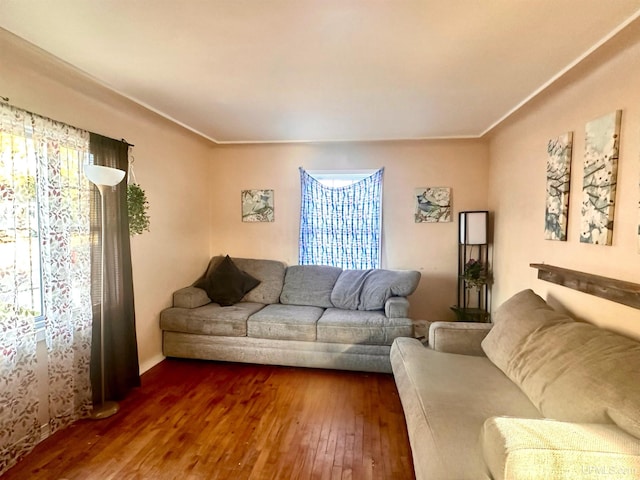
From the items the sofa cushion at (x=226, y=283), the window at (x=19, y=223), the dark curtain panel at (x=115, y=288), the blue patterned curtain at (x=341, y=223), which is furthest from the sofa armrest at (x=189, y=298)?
the window at (x=19, y=223)

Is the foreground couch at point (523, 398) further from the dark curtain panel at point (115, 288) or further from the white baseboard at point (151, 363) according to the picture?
the white baseboard at point (151, 363)

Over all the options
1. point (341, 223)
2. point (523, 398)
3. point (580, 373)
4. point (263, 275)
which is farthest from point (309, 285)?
point (580, 373)

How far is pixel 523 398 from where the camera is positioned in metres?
1.65

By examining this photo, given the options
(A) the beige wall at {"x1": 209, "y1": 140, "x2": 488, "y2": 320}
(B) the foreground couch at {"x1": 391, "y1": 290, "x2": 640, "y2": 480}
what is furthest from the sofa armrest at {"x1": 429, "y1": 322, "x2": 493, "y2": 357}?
(A) the beige wall at {"x1": 209, "y1": 140, "x2": 488, "y2": 320}

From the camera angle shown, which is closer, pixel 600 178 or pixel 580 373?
pixel 580 373

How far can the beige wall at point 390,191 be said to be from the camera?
3809 millimetres

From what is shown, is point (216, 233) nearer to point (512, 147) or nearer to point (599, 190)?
point (512, 147)

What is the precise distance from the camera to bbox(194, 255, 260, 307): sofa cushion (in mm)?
3520

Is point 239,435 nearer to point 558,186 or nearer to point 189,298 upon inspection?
point 189,298

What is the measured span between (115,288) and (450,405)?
2.48 m

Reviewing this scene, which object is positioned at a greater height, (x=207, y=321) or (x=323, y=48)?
(x=323, y=48)

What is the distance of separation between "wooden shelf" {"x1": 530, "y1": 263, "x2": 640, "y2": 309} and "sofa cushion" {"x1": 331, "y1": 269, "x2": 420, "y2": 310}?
3.84 feet

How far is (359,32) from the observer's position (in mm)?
1593

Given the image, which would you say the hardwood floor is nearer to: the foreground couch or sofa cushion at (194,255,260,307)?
the foreground couch
